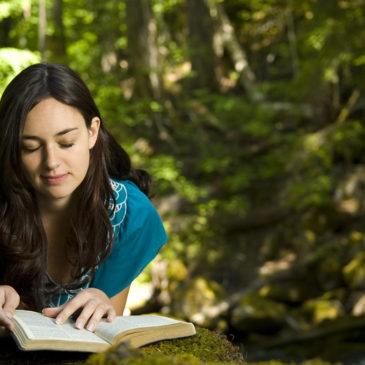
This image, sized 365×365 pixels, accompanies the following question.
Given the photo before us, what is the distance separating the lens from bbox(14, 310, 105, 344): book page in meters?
1.39

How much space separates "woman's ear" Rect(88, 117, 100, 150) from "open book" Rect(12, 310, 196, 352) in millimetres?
707

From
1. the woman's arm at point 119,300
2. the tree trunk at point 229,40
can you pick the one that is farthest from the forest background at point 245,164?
the woman's arm at point 119,300

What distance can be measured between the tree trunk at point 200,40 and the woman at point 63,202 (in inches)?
433

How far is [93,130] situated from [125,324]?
82cm

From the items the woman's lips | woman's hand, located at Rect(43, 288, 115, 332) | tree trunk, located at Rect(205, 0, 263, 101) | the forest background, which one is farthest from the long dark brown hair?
tree trunk, located at Rect(205, 0, 263, 101)

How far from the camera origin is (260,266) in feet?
34.9

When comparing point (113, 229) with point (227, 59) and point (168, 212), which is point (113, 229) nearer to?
point (168, 212)

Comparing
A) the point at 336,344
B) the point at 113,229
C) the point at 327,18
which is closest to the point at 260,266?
the point at 336,344

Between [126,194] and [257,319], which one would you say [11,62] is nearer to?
[126,194]

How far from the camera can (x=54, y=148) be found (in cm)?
192

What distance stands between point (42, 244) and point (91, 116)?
519mm

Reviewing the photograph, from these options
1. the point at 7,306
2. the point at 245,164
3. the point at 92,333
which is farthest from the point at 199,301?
the point at 92,333

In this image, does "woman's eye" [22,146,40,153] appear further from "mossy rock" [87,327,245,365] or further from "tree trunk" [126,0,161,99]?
"tree trunk" [126,0,161,99]

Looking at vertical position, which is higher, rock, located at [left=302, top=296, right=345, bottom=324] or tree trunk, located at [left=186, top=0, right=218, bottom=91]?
tree trunk, located at [left=186, top=0, right=218, bottom=91]
